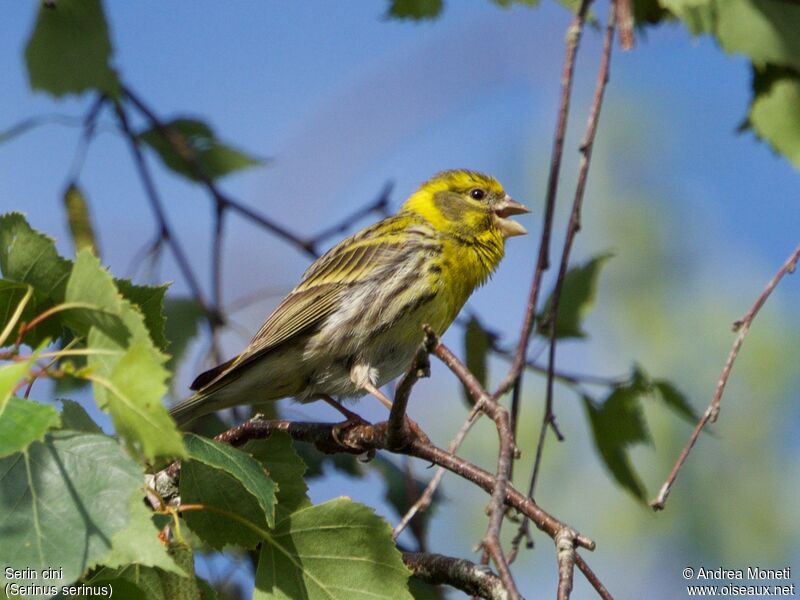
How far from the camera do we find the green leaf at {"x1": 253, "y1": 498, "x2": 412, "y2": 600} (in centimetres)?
281

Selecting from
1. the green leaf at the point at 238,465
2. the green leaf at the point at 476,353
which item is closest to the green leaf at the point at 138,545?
the green leaf at the point at 238,465

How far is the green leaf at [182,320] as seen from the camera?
5.71 m

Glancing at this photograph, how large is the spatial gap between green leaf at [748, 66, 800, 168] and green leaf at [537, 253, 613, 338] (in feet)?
2.87

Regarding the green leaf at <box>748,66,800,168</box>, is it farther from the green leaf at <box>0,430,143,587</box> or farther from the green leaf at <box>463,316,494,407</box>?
the green leaf at <box>0,430,143,587</box>

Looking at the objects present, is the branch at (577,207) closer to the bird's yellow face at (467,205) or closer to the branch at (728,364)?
the branch at (728,364)

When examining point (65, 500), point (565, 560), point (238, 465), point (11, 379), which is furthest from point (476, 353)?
point (11, 379)

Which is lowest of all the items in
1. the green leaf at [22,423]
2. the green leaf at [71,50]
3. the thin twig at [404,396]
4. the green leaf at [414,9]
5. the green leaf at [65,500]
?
the green leaf at [65,500]

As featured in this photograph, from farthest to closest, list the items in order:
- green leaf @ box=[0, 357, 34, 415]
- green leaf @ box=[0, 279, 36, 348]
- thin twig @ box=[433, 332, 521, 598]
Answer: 1. green leaf @ box=[0, 279, 36, 348]
2. green leaf @ box=[0, 357, 34, 415]
3. thin twig @ box=[433, 332, 521, 598]

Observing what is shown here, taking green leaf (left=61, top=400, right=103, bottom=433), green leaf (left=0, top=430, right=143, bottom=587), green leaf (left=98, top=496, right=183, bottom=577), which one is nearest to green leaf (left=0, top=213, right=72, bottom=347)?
green leaf (left=61, top=400, right=103, bottom=433)

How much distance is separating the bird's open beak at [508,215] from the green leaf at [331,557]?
3.02 m

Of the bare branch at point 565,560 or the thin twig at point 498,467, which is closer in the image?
the thin twig at point 498,467

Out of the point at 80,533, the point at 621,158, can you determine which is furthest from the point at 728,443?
the point at 80,533

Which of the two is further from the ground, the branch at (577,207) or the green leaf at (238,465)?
the branch at (577,207)

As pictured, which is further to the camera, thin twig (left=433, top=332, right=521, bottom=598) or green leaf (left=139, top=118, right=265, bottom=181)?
green leaf (left=139, top=118, right=265, bottom=181)
